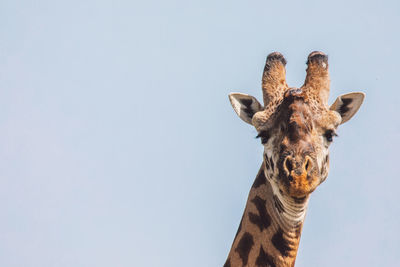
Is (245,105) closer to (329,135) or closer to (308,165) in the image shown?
(329,135)

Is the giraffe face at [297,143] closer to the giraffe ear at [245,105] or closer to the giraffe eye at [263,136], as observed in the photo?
the giraffe eye at [263,136]

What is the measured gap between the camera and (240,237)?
1082cm

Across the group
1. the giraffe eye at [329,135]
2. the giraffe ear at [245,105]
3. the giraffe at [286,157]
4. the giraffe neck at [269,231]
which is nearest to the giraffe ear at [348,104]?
the giraffe at [286,157]

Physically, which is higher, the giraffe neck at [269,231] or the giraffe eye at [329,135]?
the giraffe eye at [329,135]

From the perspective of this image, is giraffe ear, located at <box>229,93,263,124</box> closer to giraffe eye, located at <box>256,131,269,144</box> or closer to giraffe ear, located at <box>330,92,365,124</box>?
giraffe eye, located at <box>256,131,269,144</box>

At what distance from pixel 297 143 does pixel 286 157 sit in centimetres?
27

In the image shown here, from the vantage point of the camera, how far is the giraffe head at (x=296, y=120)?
9.67m

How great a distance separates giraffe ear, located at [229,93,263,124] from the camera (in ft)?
38.1

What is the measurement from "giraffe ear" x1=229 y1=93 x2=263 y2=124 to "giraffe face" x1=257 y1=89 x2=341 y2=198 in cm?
88

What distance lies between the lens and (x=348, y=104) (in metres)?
11.3

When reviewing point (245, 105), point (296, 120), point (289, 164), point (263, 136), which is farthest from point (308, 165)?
point (245, 105)

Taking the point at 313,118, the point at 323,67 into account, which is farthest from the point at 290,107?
the point at 323,67

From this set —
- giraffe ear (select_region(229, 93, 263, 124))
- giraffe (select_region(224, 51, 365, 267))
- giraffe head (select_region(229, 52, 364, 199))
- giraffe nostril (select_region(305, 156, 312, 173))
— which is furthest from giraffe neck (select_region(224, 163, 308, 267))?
giraffe ear (select_region(229, 93, 263, 124))

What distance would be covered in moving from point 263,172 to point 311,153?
1.44 meters
